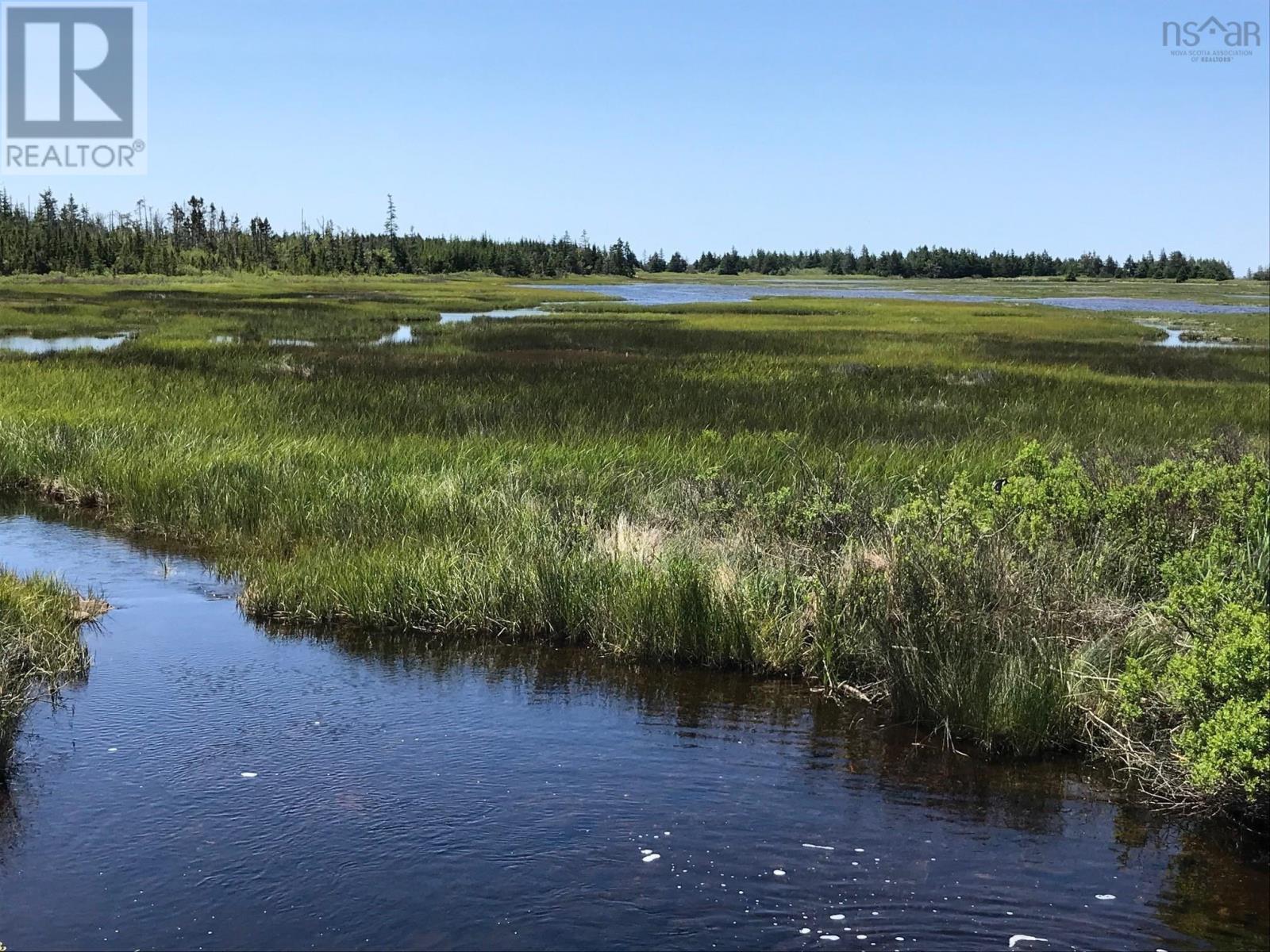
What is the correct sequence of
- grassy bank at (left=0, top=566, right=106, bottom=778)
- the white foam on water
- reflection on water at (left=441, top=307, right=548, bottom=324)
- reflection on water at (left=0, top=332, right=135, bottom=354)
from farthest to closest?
reflection on water at (left=441, top=307, right=548, bottom=324) < reflection on water at (left=0, top=332, right=135, bottom=354) < grassy bank at (left=0, top=566, right=106, bottom=778) < the white foam on water

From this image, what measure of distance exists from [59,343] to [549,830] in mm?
37960

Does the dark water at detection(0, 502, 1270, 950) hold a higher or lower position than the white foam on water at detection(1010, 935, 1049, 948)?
higher

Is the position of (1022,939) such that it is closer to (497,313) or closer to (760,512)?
(760,512)

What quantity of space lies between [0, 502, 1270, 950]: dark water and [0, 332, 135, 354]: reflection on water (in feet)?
95.8

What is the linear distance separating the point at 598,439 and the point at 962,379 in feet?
47.7

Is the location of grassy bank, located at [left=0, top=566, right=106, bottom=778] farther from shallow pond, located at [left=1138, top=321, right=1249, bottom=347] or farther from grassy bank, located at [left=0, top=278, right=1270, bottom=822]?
shallow pond, located at [left=1138, top=321, right=1249, bottom=347]

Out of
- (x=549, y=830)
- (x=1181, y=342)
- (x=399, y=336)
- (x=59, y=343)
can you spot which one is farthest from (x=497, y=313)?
(x=549, y=830)

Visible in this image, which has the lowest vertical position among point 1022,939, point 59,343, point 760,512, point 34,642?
point 1022,939

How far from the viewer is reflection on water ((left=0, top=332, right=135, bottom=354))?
3475 cm

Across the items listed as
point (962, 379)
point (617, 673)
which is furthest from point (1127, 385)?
point (617, 673)

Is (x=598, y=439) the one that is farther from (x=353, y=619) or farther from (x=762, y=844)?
(x=762, y=844)

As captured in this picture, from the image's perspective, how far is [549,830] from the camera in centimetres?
671

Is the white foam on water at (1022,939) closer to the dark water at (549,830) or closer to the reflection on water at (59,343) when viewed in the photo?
the dark water at (549,830)

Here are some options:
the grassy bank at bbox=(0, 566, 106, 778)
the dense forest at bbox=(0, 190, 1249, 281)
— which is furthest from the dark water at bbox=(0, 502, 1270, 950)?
the dense forest at bbox=(0, 190, 1249, 281)
